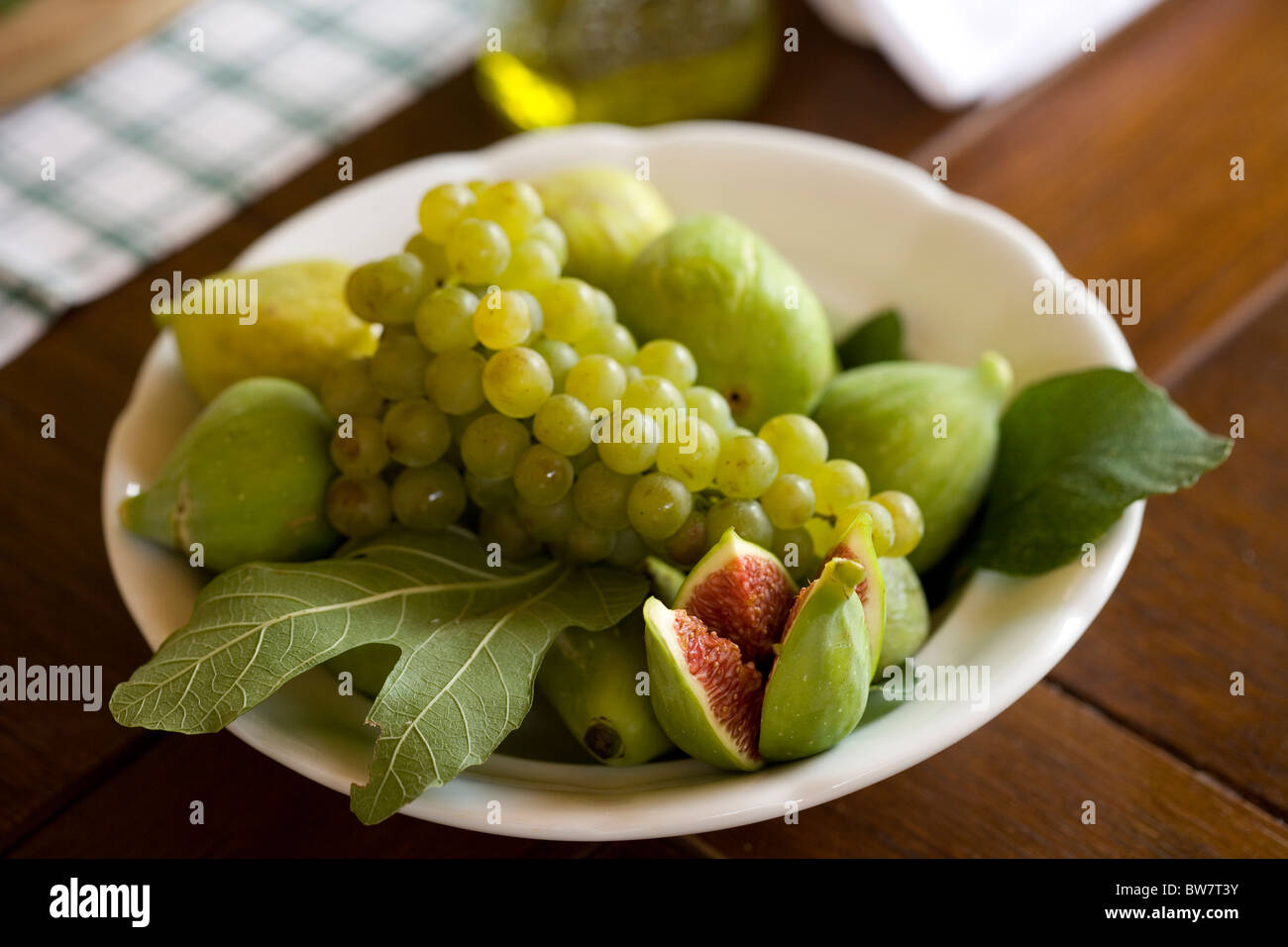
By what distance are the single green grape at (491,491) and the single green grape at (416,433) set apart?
0.03 meters

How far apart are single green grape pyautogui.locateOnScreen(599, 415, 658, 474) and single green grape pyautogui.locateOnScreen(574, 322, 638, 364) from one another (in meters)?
0.07

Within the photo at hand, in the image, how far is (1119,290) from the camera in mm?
1037

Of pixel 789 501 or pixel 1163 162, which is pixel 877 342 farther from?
pixel 1163 162

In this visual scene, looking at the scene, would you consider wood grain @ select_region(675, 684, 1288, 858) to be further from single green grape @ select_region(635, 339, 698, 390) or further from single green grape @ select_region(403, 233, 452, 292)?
single green grape @ select_region(403, 233, 452, 292)

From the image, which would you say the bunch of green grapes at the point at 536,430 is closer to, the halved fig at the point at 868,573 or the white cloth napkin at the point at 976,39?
the halved fig at the point at 868,573

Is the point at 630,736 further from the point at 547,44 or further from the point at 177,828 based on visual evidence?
the point at 547,44

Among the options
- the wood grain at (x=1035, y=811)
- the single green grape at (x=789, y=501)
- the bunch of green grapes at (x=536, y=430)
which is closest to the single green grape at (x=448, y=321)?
the bunch of green grapes at (x=536, y=430)

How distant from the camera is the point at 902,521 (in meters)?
0.71

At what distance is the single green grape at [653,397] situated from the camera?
0.69 metres

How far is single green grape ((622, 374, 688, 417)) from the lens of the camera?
0.69 m

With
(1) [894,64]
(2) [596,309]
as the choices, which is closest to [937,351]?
(2) [596,309]

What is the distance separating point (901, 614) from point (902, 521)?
0.05 metres

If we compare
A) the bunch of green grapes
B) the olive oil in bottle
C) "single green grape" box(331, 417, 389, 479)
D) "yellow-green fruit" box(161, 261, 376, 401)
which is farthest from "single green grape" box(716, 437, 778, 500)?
the olive oil in bottle
